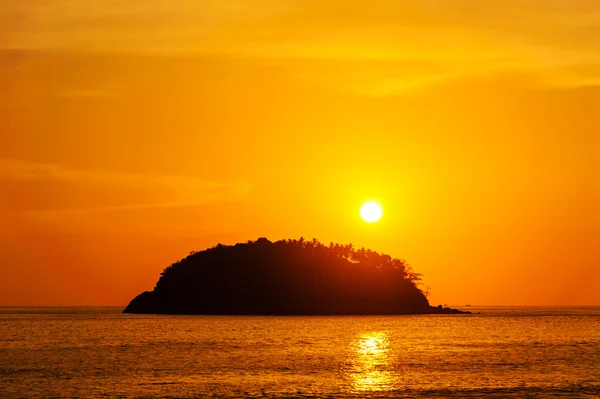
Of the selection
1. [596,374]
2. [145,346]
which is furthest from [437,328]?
[596,374]

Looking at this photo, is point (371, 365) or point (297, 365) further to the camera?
point (371, 365)

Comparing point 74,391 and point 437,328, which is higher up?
point 437,328

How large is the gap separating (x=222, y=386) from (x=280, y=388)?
536 centimetres

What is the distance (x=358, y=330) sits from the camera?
605 ft

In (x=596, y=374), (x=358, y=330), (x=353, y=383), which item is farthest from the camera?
(x=358, y=330)

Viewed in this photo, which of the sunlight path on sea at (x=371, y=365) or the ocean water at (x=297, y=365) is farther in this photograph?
the sunlight path on sea at (x=371, y=365)

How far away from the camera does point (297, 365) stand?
338 ft

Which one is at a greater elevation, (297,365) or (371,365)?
(371,365)

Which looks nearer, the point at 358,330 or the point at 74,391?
the point at 74,391

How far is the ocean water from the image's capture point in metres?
78.9

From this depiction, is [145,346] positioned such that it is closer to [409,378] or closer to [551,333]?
Answer: [409,378]

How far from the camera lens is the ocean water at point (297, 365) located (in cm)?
7888

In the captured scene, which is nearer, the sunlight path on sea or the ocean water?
the ocean water

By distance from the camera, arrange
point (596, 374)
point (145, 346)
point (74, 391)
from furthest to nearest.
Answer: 1. point (145, 346)
2. point (596, 374)
3. point (74, 391)
